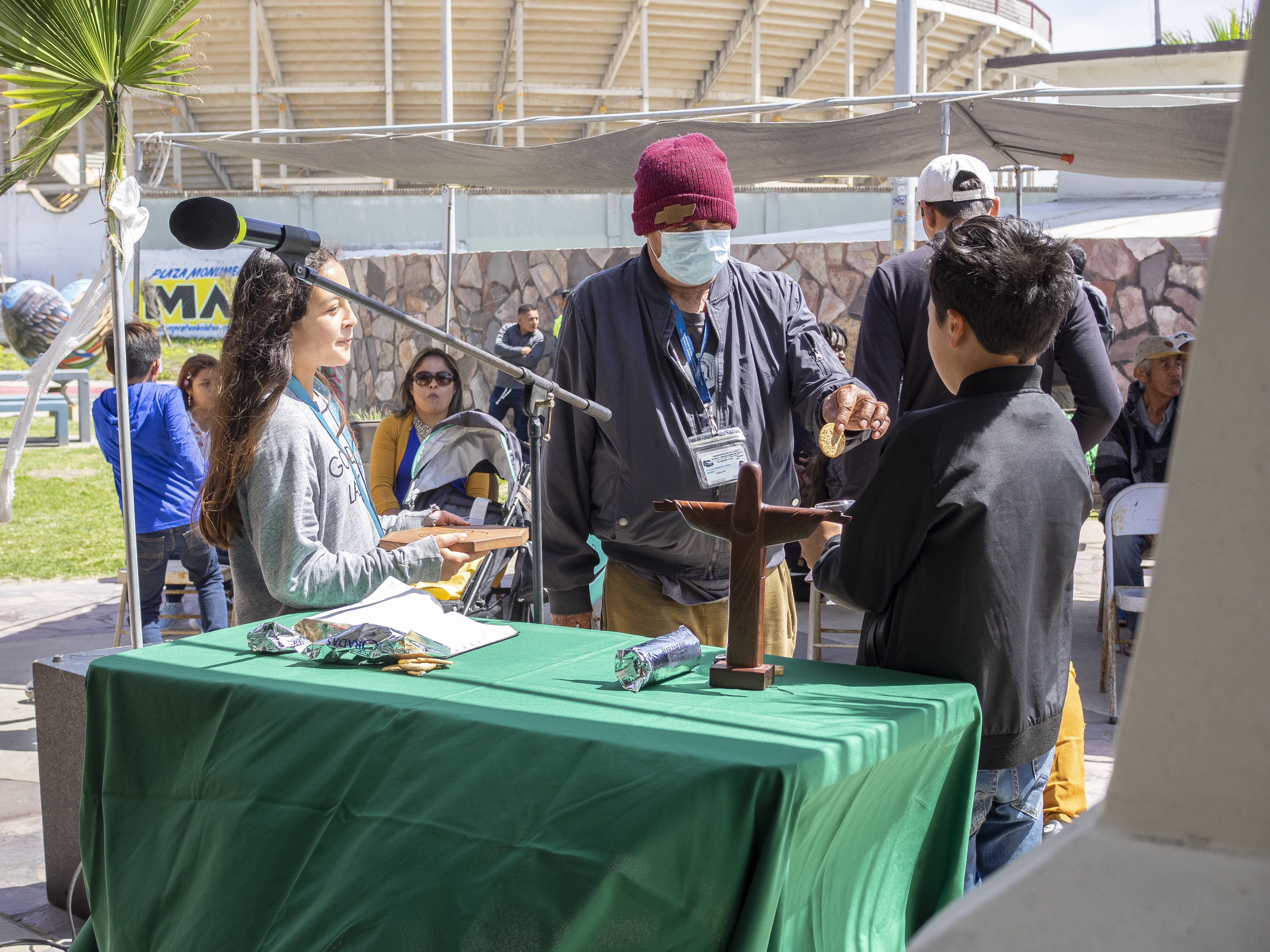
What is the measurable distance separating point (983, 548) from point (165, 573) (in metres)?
4.83

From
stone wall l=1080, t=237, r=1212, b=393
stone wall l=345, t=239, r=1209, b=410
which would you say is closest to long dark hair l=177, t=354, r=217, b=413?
stone wall l=345, t=239, r=1209, b=410

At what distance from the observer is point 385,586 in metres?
2.44

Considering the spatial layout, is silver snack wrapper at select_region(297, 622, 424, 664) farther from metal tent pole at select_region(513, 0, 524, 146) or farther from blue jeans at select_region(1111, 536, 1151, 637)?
metal tent pole at select_region(513, 0, 524, 146)

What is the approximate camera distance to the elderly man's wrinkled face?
19.1ft

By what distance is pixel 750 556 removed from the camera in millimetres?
1940

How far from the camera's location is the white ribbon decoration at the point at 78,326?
372cm

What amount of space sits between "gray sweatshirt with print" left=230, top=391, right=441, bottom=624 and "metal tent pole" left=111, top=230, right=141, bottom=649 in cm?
112

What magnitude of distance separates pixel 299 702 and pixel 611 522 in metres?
1.00

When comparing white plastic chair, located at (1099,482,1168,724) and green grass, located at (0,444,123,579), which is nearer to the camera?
white plastic chair, located at (1099,482,1168,724)

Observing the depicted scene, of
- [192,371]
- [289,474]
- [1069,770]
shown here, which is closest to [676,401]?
[289,474]

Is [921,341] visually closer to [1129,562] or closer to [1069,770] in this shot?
[1069,770]

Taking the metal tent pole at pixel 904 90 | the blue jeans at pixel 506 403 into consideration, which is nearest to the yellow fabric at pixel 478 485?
the metal tent pole at pixel 904 90

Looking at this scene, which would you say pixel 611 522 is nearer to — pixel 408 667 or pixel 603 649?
pixel 603 649

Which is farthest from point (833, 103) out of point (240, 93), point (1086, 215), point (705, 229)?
point (240, 93)
